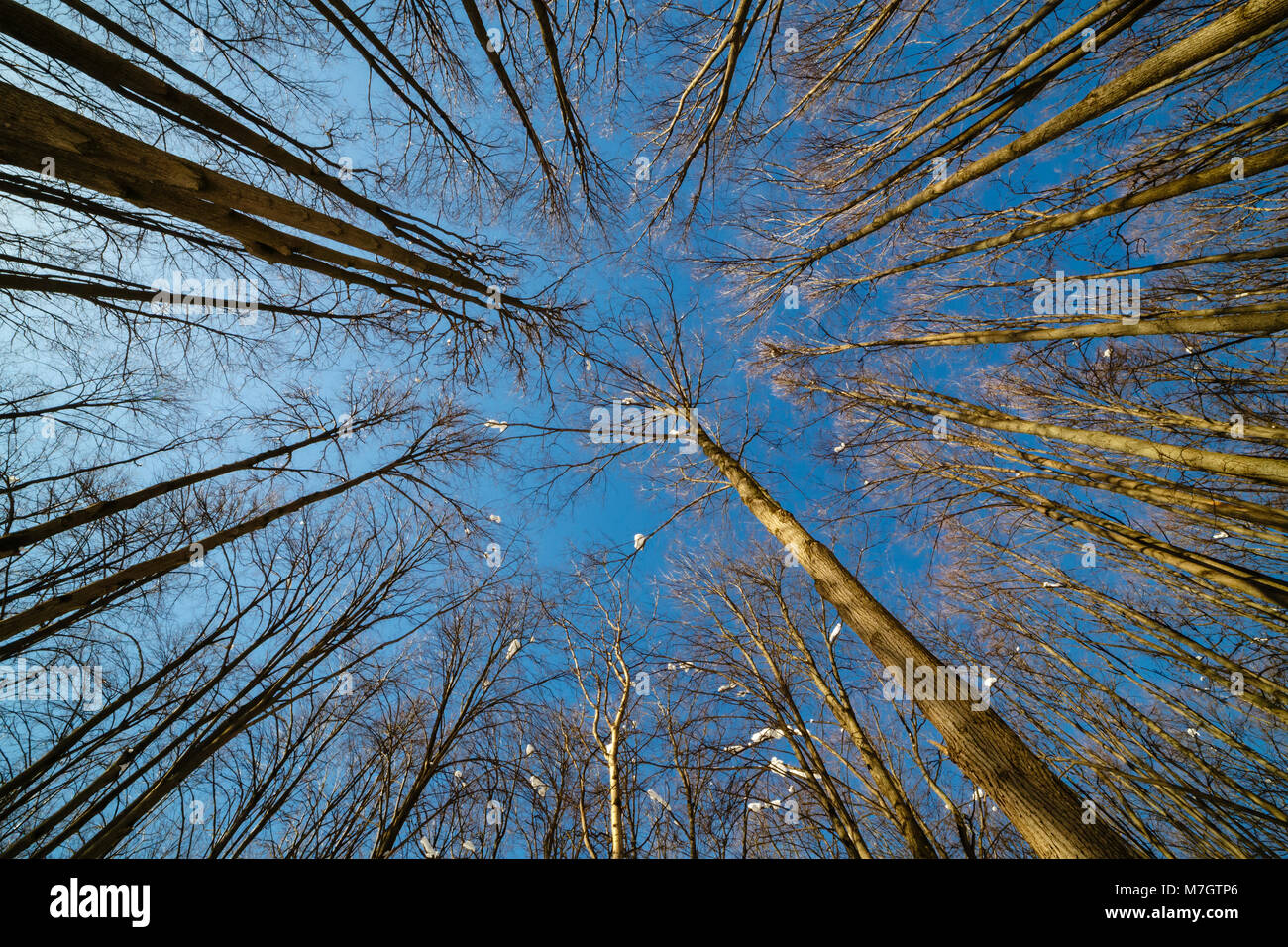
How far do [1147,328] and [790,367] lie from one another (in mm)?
3835

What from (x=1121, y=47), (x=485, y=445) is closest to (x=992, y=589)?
(x=1121, y=47)

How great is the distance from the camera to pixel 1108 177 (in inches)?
157

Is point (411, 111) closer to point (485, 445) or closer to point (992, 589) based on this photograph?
point (485, 445)

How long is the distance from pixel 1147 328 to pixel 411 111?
24.0ft

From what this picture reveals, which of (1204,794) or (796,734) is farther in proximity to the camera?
(796,734)

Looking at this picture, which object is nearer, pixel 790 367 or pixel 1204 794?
pixel 1204 794

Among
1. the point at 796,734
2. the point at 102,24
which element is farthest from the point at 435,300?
the point at 796,734

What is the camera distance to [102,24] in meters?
3.16

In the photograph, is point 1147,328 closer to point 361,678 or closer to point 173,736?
point 361,678

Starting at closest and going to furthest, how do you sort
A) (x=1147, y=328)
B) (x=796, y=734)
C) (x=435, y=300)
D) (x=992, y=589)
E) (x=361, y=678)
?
(x=1147, y=328) < (x=435, y=300) < (x=796, y=734) < (x=361, y=678) < (x=992, y=589)
